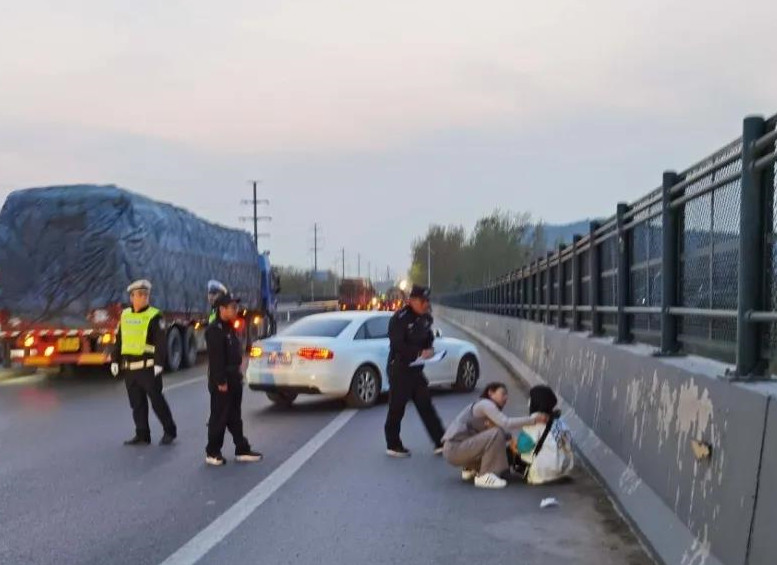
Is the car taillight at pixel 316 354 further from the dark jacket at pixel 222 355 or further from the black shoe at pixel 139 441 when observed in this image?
the dark jacket at pixel 222 355

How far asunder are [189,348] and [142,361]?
36.2 feet

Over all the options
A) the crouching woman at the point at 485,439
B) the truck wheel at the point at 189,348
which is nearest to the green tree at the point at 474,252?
the truck wheel at the point at 189,348

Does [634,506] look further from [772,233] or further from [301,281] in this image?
[301,281]

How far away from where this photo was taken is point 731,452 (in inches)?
177

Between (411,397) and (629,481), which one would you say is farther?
(411,397)

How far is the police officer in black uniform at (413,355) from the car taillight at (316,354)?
3.24 meters

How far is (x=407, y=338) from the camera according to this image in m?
9.38

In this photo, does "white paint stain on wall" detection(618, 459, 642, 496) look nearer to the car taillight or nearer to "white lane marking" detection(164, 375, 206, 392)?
the car taillight

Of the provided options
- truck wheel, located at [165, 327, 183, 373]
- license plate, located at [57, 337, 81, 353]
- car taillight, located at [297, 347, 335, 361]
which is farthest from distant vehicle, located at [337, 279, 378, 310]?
car taillight, located at [297, 347, 335, 361]

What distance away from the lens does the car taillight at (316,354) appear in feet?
41.4

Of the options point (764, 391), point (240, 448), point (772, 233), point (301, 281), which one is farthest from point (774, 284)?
point (301, 281)

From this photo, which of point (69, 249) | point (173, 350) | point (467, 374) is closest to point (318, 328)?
point (467, 374)

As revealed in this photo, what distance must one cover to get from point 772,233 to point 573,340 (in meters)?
6.22

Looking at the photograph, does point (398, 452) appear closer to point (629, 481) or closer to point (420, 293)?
point (420, 293)
